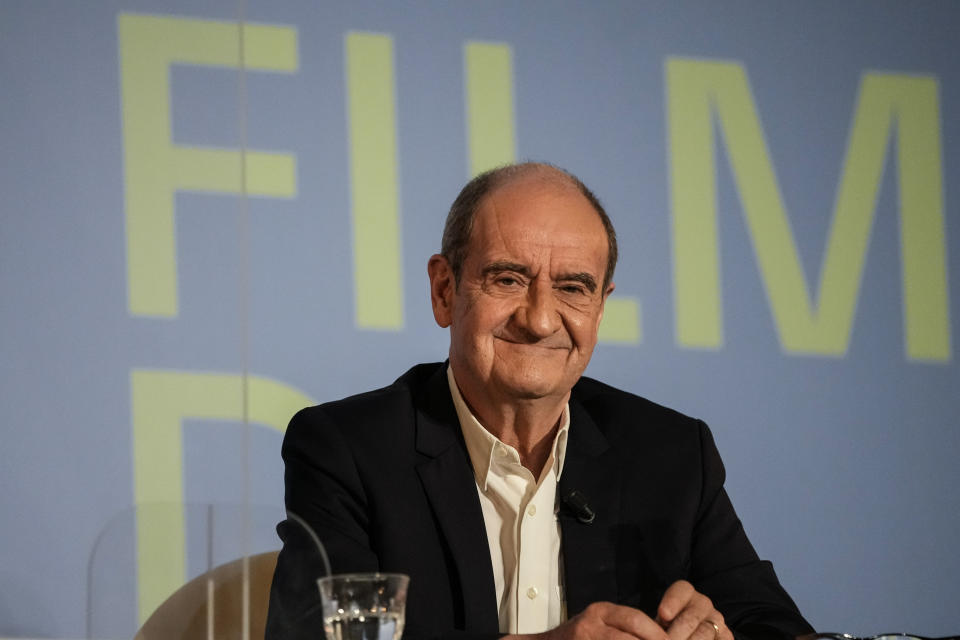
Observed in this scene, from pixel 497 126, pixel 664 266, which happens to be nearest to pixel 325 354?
pixel 497 126

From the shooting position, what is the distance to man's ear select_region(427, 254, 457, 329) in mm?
2475

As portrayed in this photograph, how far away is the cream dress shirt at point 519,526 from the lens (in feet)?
7.45

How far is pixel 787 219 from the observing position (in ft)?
13.3

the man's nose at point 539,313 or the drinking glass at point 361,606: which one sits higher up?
the man's nose at point 539,313

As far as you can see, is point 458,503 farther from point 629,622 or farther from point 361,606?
point 361,606

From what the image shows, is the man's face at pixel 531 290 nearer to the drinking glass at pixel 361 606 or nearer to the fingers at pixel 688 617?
the fingers at pixel 688 617

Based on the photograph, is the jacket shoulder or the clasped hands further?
the jacket shoulder

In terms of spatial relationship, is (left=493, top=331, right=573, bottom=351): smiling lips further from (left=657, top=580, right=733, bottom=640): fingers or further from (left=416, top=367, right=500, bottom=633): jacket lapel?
(left=657, top=580, right=733, bottom=640): fingers

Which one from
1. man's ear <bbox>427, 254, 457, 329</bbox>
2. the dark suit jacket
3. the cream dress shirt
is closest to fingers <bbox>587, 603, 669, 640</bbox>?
the dark suit jacket

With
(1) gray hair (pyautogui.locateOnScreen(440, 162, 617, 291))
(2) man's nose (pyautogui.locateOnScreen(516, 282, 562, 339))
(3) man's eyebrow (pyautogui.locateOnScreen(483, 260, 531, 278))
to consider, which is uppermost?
(1) gray hair (pyautogui.locateOnScreen(440, 162, 617, 291))

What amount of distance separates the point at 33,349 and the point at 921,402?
11.4ft

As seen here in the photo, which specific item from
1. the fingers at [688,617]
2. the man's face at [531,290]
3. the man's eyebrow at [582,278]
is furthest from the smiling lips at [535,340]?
the fingers at [688,617]

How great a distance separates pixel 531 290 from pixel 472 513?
430 mm

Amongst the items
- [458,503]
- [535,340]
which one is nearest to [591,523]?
[458,503]
